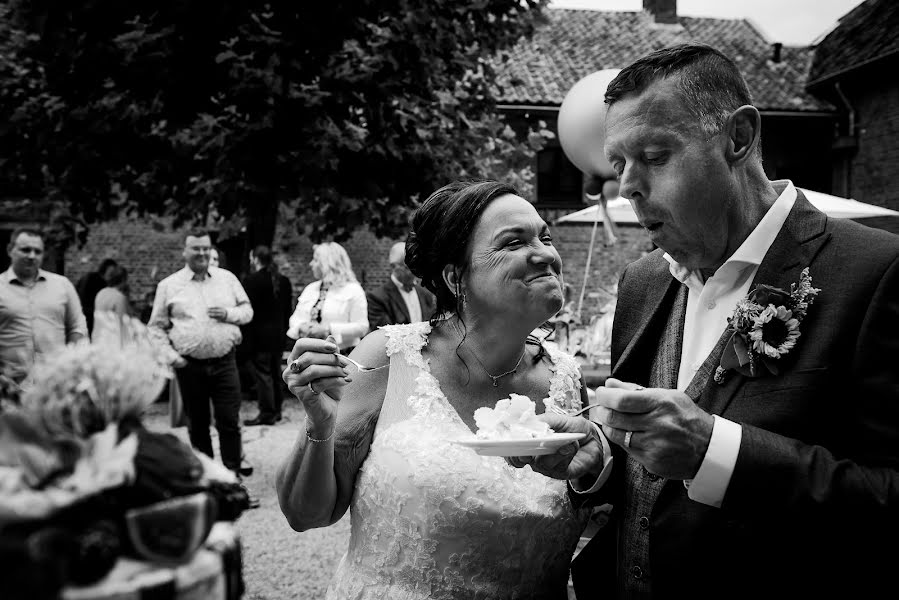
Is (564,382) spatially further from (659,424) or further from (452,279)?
(659,424)

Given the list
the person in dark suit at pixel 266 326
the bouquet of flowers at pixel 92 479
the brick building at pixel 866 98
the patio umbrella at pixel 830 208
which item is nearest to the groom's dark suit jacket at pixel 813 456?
the bouquet of flowers at pixel 92 479

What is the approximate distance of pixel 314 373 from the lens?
6.27 ft

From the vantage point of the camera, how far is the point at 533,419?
6.15 ft

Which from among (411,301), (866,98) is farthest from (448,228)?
(866,98)

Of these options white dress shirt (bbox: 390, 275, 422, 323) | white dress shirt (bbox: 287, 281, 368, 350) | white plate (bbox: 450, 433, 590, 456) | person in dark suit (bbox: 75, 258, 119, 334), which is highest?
white plate (bbox: 450, 433, 590, 456)

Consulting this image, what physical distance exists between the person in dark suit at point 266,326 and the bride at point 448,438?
6.97m

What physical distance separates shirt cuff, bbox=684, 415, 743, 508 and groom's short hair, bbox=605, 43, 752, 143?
71 cm

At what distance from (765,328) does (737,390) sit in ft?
0.55

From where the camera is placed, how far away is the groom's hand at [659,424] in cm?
144

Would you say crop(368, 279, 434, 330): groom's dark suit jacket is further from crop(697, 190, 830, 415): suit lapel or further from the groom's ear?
crop(697, 190, 830, 415): suit lapel

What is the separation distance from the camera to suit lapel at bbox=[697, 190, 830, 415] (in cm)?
172

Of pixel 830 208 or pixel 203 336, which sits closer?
pixel 203 336

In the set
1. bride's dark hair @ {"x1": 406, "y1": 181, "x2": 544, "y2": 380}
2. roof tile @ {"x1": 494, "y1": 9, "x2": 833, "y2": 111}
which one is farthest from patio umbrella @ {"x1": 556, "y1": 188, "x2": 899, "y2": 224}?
roof tile @ {"x1": 494, "y1": 9, "x2": 833, "y2": 111}

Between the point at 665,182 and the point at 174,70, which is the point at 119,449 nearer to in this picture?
the point at 665,182
